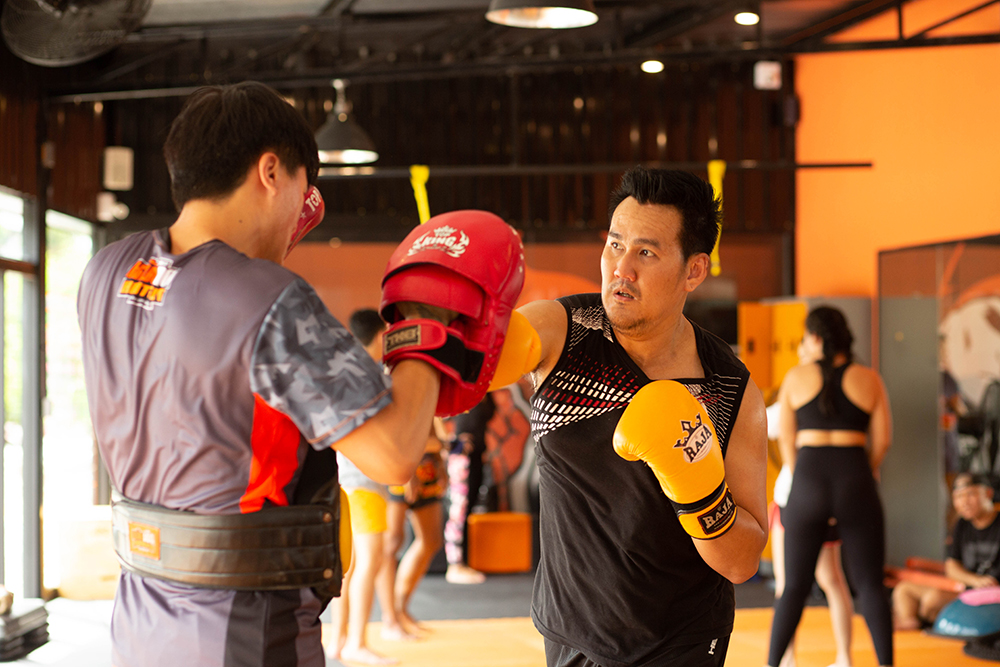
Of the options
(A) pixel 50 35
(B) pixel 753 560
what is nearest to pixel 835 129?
(A) pixel 50 35

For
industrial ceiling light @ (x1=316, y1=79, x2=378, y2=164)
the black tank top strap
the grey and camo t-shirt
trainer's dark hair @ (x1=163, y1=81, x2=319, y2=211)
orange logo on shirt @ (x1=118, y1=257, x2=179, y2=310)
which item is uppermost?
industrial ceiling light @ (x1=316, y1=79, x2=378, y2=164)

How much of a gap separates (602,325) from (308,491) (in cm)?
82

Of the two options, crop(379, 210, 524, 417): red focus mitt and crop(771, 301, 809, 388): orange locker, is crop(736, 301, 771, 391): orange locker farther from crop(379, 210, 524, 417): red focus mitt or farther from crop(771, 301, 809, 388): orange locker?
crop(379, 210, 524, 417): red focus mitt

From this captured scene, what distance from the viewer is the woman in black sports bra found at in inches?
153

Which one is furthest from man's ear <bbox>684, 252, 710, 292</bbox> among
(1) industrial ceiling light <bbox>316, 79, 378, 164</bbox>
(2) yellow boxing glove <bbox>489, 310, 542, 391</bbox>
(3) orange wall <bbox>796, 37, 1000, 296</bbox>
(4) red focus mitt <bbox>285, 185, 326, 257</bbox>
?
(3) orange wall <bbox>796, 37, 1000, 296</bbox>

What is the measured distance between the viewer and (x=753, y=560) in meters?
1.78

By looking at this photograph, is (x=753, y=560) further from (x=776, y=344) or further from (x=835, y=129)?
(x=835, y=129)

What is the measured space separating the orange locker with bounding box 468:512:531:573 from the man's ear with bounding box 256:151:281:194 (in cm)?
556

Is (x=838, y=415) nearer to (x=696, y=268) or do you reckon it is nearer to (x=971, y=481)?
(x=971, y=481)

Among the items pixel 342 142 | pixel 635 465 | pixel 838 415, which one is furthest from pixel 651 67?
pixel 635 465

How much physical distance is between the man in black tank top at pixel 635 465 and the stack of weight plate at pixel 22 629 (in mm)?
3430

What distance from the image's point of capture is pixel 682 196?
1940 mm

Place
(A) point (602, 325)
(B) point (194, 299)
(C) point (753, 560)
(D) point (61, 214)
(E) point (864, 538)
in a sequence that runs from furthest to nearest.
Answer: (D) point (61, 214) < (E) point (864, 538) < (A) point (602, 325) < (C) point (753, 560) < (B) point (194, 299)

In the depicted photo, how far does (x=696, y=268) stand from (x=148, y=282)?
1.15m
